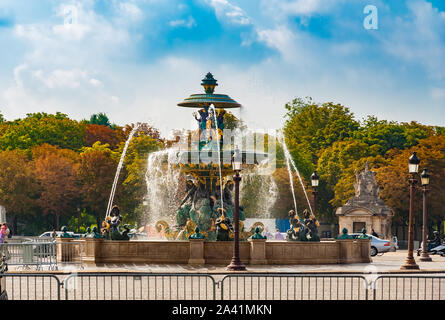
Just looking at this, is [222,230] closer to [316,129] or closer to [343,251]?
[343,251]

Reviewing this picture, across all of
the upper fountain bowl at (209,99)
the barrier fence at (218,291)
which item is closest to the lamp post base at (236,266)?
the barrier fence at (218,291)

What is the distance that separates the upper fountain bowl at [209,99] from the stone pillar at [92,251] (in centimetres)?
866

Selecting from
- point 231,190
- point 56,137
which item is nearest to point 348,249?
point 231,190

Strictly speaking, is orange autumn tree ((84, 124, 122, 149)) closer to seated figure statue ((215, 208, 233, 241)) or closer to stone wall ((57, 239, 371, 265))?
seated figure statue ((215, 208, 233, 241))

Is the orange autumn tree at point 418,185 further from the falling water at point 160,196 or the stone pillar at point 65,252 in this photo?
the stone pillar at point 65,252

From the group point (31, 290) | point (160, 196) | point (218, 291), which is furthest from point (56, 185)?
point (218, 291)

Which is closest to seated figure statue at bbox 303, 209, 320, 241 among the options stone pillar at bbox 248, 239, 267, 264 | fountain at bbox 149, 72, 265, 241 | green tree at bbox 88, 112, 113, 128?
stone pillar at bbox 248, 239, 267, 264

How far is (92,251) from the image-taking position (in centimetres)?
3019

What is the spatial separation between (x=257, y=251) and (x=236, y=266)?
2679 mm

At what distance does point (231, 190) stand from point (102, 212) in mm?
38977

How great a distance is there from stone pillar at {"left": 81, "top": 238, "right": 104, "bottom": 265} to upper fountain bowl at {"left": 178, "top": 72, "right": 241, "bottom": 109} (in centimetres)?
866

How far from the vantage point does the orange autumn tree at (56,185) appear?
72.9 m

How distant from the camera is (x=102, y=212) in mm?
74000
